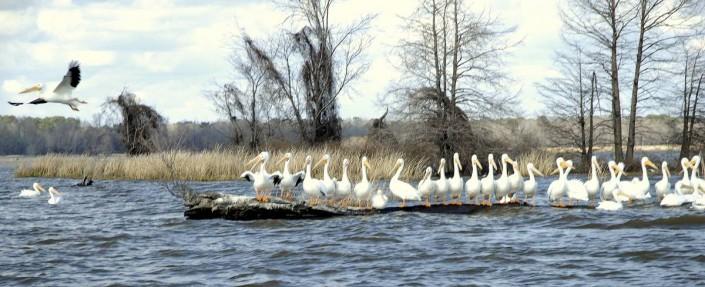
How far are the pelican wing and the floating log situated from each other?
12.9ft

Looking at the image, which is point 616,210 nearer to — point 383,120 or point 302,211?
point 302,211

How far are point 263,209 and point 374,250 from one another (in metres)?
3.62

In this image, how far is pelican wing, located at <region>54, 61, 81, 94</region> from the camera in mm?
16781

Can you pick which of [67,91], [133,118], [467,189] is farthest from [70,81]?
[133,118]

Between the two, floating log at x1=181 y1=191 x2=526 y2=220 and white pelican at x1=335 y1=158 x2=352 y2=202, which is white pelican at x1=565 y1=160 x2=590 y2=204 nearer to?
floating log at x1=181 y1=191 x2=526 y2=220

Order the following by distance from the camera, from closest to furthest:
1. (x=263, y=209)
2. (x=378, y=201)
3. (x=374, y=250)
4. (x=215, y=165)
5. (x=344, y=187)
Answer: (x=374, y=250)
(x=263, y=209)
(x=378, y=201)
(x=344, y=187)
(x=215, y=165)

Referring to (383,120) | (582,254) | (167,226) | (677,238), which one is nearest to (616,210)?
(677,238)

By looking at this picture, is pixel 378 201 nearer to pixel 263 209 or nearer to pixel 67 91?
pixel 263 209

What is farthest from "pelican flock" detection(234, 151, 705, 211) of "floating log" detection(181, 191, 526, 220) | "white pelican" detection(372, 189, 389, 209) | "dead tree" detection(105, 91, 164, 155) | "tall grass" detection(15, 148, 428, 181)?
"dead tree" detection(105, 91, 164, 155)

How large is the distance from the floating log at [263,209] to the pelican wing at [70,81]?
3.92 metres

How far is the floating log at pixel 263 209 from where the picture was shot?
19578 millimetres

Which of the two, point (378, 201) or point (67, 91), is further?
point (378, 201)

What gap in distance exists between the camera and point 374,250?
16609 millimetres

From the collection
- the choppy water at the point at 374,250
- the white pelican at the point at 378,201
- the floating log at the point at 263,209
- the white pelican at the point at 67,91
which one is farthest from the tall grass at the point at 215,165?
the white pelican at the point at 67,91
